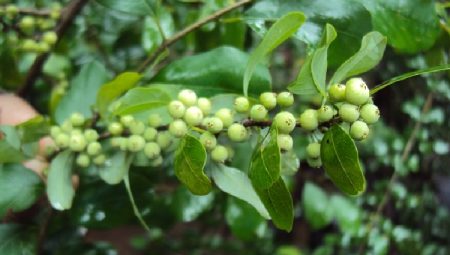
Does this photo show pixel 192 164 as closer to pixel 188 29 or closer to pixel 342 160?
pixel 342 160

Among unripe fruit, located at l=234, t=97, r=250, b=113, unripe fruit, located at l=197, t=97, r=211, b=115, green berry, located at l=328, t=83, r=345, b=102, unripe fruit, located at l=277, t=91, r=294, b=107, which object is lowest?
unripe fruit, located at l=197, t=97, r=211, b=115

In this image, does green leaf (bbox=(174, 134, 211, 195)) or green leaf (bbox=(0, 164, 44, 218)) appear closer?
green leaf (bbox=(174, 134, 211, 195))

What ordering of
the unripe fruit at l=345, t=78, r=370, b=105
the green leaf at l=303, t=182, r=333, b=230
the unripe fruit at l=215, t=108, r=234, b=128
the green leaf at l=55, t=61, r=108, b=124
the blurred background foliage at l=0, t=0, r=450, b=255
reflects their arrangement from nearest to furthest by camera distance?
the unripe fruit at l=345, t=78, r=370, b=105, the unripe fruit at l=215, t=108, r=234, b=128, the blurred background foliage at l=0, t=0, r=450, b=255, the green leaf at l=55, t=61, r=108, b=124, the green leaf at l=303, t=182, r=333, b=230

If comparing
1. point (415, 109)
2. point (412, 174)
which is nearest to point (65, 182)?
Answer: point (415, 109)

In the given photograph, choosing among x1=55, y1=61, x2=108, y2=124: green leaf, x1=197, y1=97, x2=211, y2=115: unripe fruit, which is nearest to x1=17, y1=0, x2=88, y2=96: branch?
x1=55, y1=61, x2=108, y2=124: green leaf

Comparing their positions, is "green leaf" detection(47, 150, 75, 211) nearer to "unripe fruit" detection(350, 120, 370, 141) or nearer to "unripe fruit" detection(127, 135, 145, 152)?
"unripe fruit" detection(127, 135, 145, 152)

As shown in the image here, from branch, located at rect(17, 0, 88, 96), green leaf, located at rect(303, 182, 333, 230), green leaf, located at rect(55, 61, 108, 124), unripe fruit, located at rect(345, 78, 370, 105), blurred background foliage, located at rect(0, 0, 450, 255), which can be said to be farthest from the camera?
green leaf, located at rect(303, 182, 333, 230)

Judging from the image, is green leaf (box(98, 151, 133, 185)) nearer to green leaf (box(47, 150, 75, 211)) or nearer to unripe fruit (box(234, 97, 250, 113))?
green leaf (box(47, 150, 75, 211))

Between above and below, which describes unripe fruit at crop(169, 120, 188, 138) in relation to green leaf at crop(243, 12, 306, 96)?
below

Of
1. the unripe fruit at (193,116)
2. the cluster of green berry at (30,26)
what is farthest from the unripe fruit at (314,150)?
the cluster of green berry at (30,26)
